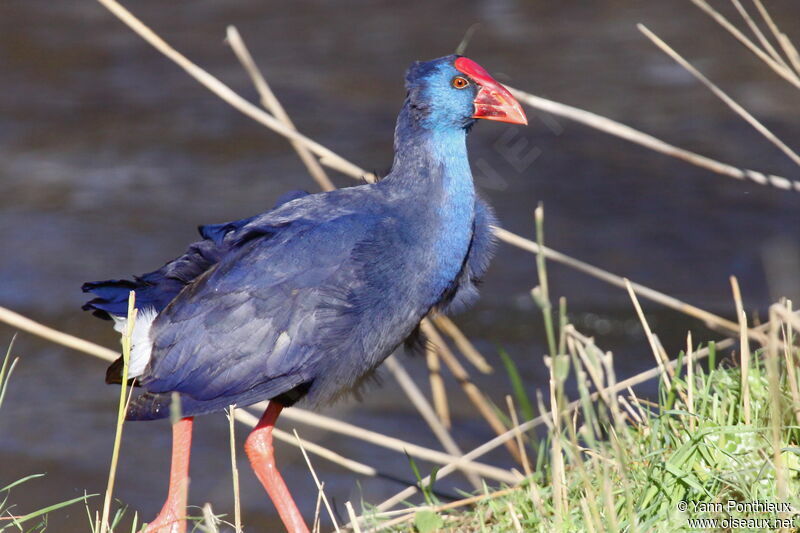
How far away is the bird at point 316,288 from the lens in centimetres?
256

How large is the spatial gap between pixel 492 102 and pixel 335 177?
2913mm

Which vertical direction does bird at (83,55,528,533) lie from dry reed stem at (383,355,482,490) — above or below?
above

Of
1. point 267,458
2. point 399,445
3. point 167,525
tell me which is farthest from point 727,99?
point 167,525

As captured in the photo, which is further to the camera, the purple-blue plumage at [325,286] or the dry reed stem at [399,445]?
the dry reed stem at [399,445]

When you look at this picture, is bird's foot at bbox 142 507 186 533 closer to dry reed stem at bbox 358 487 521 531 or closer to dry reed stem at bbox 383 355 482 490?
dry reed stem at bbox 358 487 521 531

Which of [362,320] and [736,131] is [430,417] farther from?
[736,131]

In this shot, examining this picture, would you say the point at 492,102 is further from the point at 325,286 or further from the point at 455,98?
the point at 325,286

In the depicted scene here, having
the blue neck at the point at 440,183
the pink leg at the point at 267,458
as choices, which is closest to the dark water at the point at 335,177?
the pink leg at the point at 267,458

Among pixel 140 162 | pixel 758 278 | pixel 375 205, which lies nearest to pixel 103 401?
pixel 140 162

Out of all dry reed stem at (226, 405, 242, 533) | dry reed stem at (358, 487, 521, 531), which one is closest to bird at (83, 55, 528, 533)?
dry reed stem at (358, 487, 521, 531)

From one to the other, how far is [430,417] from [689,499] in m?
1.14

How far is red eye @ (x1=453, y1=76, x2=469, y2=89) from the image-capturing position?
2699 millimetres

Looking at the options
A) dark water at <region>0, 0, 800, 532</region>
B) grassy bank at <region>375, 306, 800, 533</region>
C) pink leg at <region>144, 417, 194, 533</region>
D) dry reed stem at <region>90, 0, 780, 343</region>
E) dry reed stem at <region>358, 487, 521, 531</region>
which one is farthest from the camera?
dark water at <region>0, 0, 800, 532</region>

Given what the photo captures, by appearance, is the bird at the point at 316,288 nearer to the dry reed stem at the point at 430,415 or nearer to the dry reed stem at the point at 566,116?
the dry reed stem at the point at 566,116
